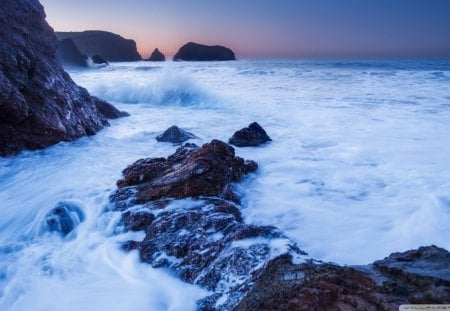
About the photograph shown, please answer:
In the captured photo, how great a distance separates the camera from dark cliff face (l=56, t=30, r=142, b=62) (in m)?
98.8

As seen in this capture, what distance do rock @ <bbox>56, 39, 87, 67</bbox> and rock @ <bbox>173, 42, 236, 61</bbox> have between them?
39039 mm

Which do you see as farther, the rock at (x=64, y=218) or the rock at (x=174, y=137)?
the rock at (x=174, y=137)

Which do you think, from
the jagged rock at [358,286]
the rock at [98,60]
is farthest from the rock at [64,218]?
the rock at [98,60]

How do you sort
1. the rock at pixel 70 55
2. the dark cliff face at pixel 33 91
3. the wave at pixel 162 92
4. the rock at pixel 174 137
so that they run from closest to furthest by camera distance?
the dark cliff face at pixel 33 91, the rock at pixel 174 137, the wave at pixel 162 92, the rock at pixel 70 55

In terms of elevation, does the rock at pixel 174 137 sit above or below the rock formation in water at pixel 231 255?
below

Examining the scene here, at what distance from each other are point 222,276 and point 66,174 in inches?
133

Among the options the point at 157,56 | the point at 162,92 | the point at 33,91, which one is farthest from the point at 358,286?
the point at 157,56

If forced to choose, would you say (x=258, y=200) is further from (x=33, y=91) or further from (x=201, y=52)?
(x=201, y=52)

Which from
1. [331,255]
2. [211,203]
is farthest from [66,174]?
[331,255]

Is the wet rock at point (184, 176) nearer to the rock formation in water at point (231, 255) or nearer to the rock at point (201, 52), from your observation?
the rock formation in water at point (231, 255)

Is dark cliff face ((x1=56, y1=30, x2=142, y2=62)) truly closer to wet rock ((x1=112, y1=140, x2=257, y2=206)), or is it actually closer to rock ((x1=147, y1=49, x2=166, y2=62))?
rock ((x1=147, y1=49, x2=166, y2=62))

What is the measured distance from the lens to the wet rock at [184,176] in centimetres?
366

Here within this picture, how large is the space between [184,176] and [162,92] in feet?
36.8

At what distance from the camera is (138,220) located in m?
3.37
